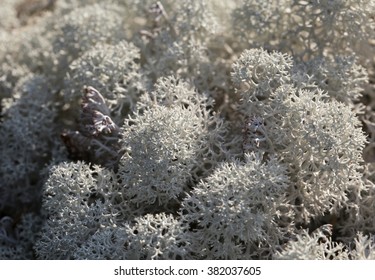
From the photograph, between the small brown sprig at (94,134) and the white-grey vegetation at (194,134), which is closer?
the white-grey vegetation at (194,134)

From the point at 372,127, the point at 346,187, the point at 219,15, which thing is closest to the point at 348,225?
the point at 346,187

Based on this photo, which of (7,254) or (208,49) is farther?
(208,49)

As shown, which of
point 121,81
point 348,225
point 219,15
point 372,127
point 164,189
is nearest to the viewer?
point 164,189

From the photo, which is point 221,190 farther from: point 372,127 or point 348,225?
point 372,127

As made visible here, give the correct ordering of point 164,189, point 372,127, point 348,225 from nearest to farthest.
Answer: point 164,189 < point 348,225 < point 372,127

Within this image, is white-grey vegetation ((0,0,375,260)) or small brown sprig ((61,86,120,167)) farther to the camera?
small brown sprig ((61,86,120,167))

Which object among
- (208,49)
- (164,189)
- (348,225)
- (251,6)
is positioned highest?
(251,6)

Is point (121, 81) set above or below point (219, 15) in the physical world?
below
